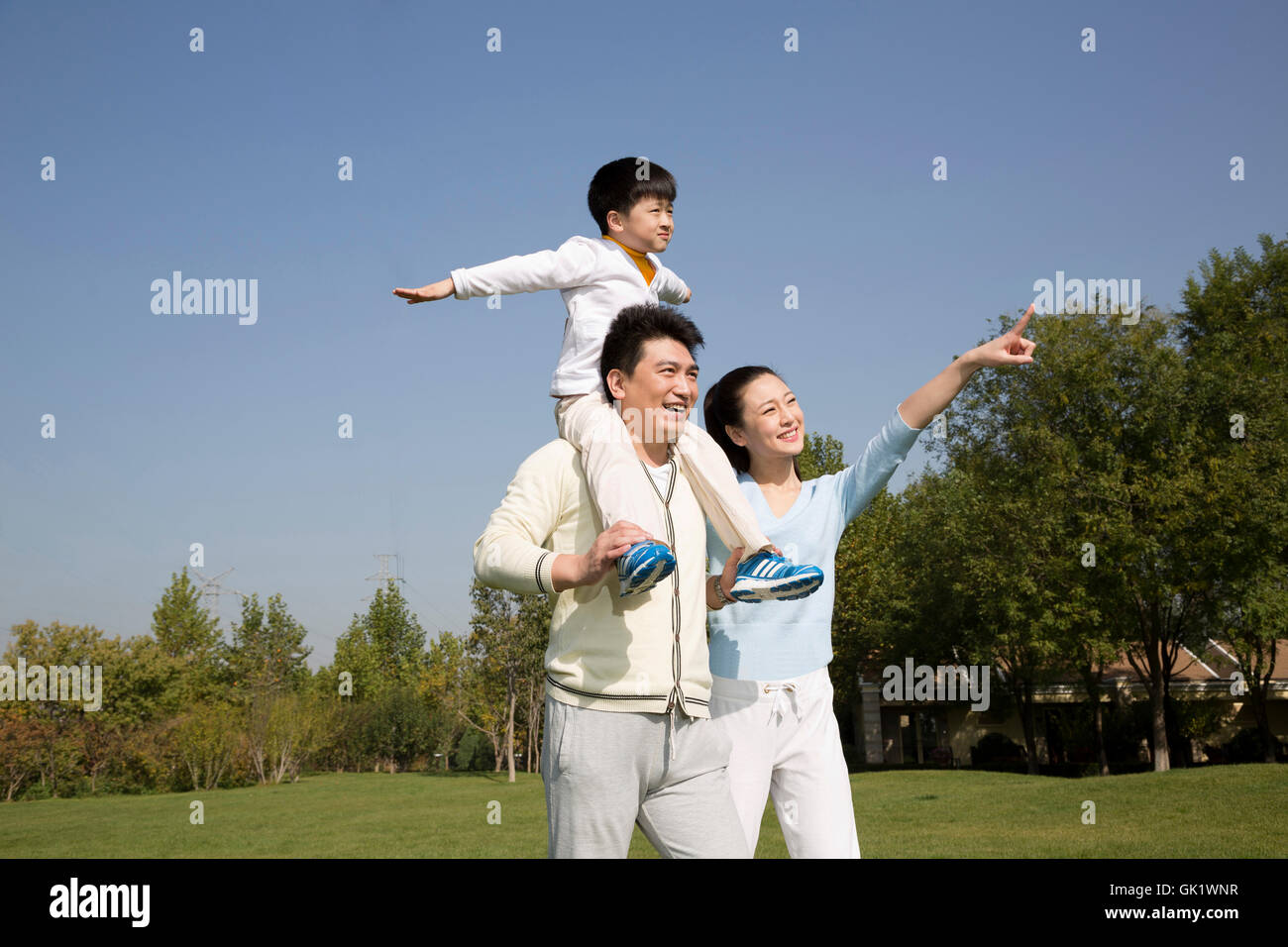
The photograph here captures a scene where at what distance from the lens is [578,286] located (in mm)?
4328

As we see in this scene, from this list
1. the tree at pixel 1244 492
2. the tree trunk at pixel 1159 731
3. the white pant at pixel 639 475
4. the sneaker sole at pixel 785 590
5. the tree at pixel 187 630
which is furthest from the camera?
the tree at pixel 187 630

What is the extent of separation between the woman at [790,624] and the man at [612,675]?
1.69 ft

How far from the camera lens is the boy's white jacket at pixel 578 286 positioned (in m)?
4.03

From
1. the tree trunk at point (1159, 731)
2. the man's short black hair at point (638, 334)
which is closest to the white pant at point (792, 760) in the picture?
the man's short black hair at point (638, 334)

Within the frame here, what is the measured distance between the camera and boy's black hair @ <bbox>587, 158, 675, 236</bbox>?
441 cm

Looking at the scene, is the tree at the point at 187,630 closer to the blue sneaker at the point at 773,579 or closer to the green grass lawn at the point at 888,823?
the green grass lawn at the point at 888,823

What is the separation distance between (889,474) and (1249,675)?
3405cm

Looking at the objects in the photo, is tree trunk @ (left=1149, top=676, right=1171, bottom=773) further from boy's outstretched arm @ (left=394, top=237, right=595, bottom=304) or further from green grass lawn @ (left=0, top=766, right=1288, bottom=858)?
boy's outstretched arm @ (left=394, top=237, right=595, bottom=304)

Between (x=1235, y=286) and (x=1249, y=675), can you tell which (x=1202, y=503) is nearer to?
(x=1249, y=675)

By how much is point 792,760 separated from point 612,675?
4.24ft

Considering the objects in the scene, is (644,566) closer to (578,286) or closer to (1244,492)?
(578,286)

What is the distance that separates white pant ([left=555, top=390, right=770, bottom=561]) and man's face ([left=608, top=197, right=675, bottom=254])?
1196 mm

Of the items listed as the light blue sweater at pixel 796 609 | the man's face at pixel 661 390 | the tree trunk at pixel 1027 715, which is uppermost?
the man's face at pixel 661 390
